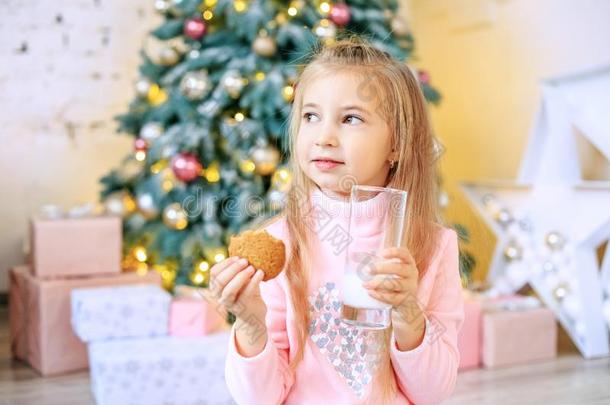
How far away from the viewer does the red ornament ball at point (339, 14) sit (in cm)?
246

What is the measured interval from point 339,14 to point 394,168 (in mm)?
1480

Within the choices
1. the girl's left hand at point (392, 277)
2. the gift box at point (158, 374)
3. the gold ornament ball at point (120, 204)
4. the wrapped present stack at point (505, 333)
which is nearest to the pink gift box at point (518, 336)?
the wrapped present stack at point (505, 333)

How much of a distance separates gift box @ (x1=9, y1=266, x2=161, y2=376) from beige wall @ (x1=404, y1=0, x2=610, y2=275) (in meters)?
1.81

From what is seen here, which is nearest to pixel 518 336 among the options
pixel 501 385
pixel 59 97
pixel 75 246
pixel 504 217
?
pixel 501 385

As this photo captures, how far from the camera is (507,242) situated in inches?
107

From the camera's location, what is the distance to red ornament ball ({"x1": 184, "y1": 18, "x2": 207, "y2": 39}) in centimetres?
253

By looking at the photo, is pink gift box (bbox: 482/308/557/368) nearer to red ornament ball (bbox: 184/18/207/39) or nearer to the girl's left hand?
red ornament ball (bbox: 184/18/207/39)

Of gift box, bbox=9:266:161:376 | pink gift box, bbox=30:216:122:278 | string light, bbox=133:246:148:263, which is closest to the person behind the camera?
gift box, bbox=9:266:161:376

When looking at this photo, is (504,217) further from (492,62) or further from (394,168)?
(394,168)

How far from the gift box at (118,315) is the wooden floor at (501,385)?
172 millimetres

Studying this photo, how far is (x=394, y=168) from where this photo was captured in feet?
3.61

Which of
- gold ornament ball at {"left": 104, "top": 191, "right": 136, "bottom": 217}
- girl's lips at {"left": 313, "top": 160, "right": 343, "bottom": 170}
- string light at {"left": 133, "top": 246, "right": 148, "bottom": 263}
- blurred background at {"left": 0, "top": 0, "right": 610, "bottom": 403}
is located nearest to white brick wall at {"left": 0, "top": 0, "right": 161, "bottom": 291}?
blurred background at {"left": 0, "top": 0, "right": 610, "bottom": 403}

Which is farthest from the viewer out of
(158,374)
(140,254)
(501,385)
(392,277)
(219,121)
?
(140,254)

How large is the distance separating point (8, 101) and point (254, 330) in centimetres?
260
